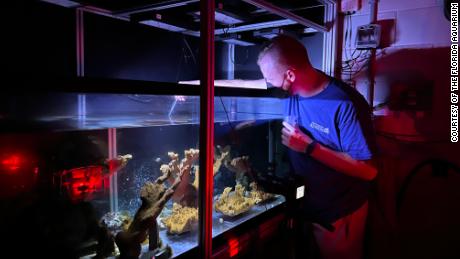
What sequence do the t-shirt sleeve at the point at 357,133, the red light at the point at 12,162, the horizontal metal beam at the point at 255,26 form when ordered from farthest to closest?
the horizontal metal beam at the point at 255,26 < the t-shirt sleeve at the point at 357,133 < the red light at the point at 12,162

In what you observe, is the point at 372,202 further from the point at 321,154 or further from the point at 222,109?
the point at 222,109

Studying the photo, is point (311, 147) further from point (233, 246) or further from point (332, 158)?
point (233, 246)

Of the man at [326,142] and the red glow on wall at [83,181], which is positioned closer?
the red glow on wall at [83,181]

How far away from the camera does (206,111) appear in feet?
3.60

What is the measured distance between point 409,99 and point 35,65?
2.26 meters

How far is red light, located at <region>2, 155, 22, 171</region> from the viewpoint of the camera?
74 cm

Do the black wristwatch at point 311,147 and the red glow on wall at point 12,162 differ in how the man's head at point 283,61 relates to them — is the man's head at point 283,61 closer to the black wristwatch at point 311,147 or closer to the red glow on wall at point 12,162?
the black wristwatch at point 311,147

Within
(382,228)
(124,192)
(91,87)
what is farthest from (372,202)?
(91,87)

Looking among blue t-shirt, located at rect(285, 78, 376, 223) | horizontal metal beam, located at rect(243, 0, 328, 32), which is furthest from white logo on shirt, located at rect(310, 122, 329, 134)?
horizontal metal beam, located at rect(243, 0, 328, 32)

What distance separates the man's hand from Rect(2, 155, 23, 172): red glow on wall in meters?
1.25

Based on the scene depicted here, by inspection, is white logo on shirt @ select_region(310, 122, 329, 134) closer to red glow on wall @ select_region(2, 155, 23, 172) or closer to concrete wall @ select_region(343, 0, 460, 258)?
concrete wall @ select_region(343, 0, 460, 258)

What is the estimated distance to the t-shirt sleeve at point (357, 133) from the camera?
1.58 metres

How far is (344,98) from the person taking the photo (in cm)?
163

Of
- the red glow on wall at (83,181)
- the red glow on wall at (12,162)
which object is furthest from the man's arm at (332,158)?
the red glow on wall at (12,162)
